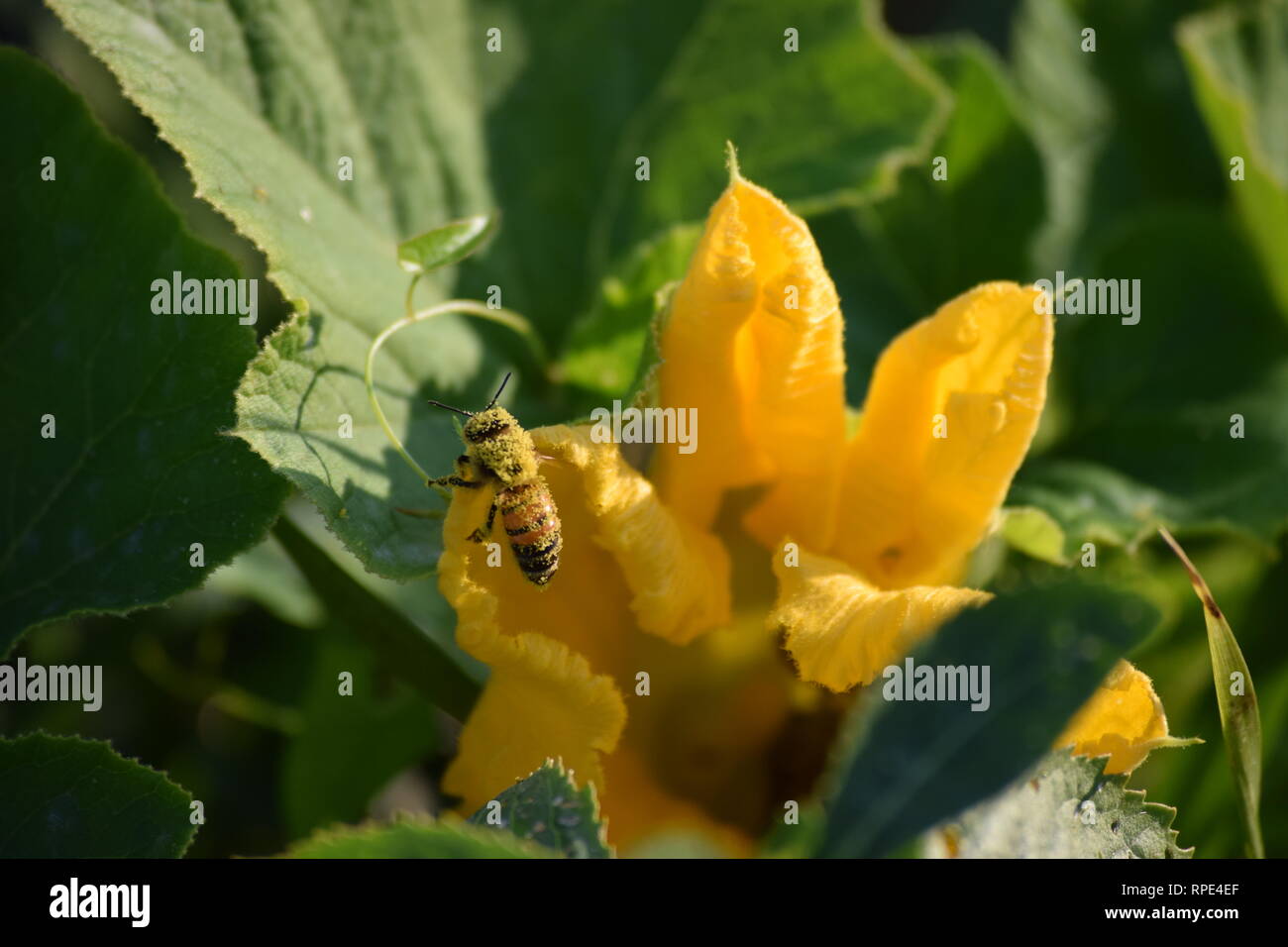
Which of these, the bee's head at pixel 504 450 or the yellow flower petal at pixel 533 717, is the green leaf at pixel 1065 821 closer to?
the yellow flower petal at pixel 533 717

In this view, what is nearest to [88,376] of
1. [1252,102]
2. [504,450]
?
[504,450]

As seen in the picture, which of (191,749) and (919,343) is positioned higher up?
(919,343)
